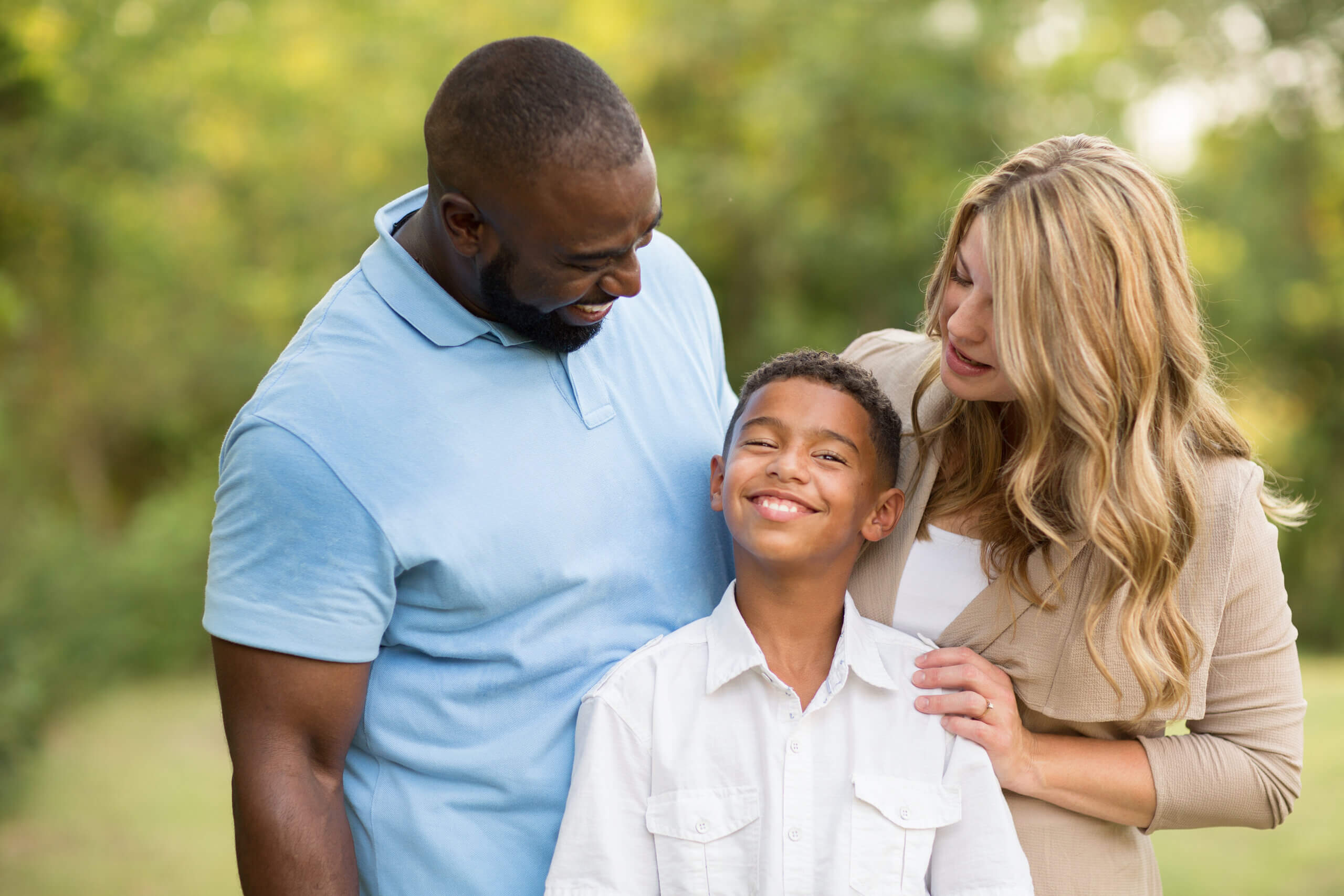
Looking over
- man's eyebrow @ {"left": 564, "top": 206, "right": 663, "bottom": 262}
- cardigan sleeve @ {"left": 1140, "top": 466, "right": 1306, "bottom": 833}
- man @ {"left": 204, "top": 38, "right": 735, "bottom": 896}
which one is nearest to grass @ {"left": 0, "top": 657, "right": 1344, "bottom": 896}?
cardigan sleeve @ {"left": 1140, "top": 466, "right": 1306, "bottom": 833}

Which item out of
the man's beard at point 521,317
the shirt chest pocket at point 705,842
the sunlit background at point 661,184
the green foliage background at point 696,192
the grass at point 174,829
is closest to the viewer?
the man's beard at point 521,317

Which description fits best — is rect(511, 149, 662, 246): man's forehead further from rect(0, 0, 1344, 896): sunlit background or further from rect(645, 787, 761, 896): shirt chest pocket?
rect(0, 0, 1344, 896): sunlit background

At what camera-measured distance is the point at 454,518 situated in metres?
1.73

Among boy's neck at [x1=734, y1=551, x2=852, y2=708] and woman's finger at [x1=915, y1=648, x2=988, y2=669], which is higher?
woman's finger at [x1=915, y1=648, x2=988, y2=669]

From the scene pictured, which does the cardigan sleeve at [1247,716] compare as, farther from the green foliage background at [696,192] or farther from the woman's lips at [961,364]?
the green foliage background at [696,192]

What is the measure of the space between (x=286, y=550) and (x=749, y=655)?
2.54 feet

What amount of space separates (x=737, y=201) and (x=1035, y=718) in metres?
9.91

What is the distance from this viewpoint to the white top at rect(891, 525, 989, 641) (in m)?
2.09

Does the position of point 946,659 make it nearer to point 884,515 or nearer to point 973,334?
point 884,515

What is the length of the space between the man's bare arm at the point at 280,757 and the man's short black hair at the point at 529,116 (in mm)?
754

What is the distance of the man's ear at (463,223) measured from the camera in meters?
1.73

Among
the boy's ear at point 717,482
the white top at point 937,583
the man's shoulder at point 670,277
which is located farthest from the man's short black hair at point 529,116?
the white top at point 937,583

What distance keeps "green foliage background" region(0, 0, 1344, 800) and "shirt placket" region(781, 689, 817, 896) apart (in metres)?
7.96

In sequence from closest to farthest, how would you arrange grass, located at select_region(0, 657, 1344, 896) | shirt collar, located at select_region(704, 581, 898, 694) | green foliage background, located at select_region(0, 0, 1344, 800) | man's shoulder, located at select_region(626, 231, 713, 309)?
shirt collar, located at select_region(704, 581, 898, 694)
man's shoulder, located at select_region(626, 231, 713, 309)
grass, located at select_region(0, 657, 1344, 896)
green foliage background, located at select_region(0, 0, 1344, 800)
